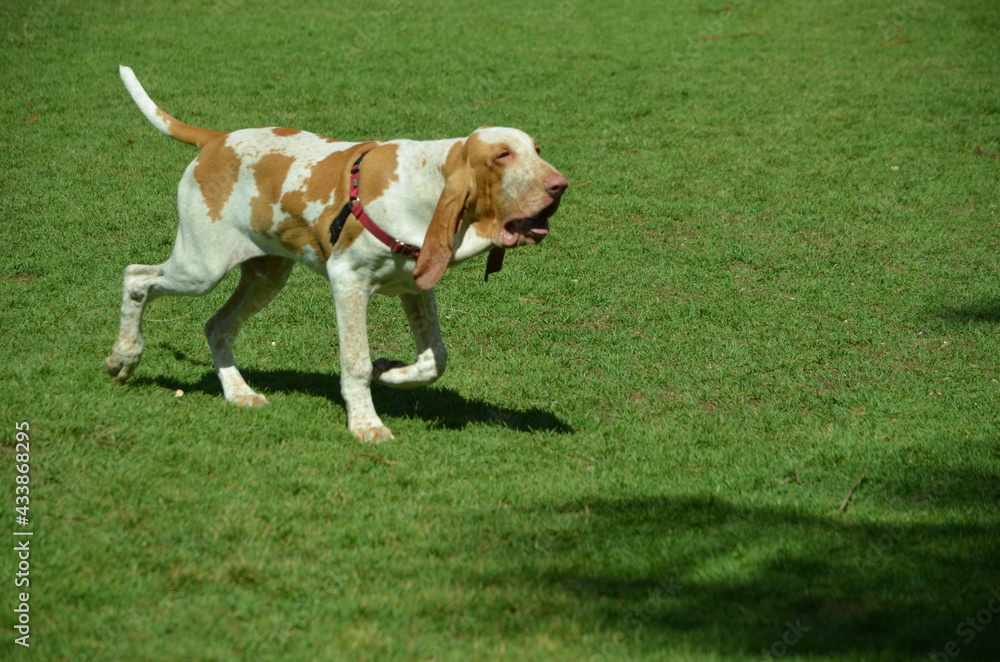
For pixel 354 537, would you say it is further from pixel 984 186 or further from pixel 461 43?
pixel 461 43

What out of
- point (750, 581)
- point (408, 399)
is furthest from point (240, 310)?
point (750, 581)

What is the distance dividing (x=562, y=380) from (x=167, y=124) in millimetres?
3350

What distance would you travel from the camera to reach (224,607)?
170 inches

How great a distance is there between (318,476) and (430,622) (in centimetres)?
162

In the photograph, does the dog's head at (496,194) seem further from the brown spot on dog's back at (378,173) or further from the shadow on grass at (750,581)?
the shadow on grass at (750,581)

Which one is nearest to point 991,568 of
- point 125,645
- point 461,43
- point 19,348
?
point 125,645

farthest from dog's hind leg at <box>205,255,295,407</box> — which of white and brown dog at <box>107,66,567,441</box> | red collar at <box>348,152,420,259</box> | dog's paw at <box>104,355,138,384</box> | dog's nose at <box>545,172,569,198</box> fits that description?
dog's nose at <box>545,172,569,198</box>

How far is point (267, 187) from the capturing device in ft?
20.8

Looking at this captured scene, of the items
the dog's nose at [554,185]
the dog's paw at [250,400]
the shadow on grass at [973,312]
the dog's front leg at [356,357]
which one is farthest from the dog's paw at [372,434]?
the shadow on grass at [973,312]

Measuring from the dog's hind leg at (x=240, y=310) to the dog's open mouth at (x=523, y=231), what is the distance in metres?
1.97

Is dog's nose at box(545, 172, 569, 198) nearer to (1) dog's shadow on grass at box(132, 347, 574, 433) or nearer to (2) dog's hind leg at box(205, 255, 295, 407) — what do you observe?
(1) dog's shadow on grass at box(132, 347, 574, 433)

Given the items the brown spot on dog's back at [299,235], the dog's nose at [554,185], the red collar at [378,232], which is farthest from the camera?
the brown spot on dog's back at [299,235]

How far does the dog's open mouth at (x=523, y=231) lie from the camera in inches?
224

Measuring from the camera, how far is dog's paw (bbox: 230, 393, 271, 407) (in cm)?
663
